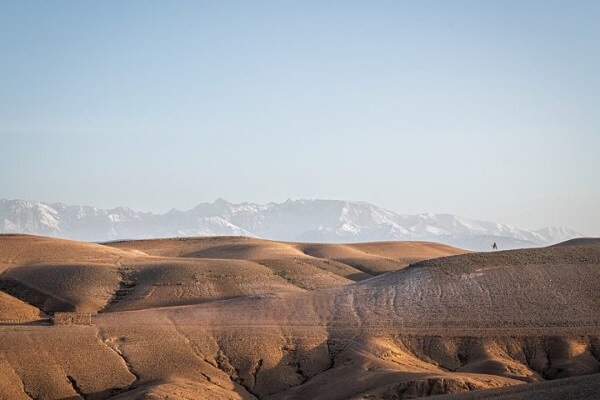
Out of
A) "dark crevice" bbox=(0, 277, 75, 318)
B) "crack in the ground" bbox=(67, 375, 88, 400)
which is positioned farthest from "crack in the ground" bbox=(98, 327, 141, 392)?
"dark crevice" bbox=(0, 277, 75, 318)

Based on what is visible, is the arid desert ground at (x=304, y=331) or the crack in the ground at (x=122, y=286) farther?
the crack in the ground at (x=122, y=286)

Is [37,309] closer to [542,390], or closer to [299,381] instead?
[299,381]

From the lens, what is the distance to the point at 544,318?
51594mm

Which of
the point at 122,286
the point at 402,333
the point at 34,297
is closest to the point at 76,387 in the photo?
the point at 402,333

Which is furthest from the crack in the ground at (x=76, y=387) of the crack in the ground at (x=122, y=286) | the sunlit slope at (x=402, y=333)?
the crack in the ground at (x=122, y=286)

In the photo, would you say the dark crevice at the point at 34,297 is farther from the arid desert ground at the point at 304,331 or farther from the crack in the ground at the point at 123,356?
the crack in the ground at the point at 123,356

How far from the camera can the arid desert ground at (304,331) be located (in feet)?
140

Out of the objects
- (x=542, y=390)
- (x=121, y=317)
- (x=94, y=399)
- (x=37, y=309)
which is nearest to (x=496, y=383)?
(x=542, y=390)

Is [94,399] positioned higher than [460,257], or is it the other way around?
[460,257]

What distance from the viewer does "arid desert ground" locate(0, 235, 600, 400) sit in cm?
4259

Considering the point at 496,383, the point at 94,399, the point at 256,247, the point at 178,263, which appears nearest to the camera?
the point at 496,383

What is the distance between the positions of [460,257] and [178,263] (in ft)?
80.1

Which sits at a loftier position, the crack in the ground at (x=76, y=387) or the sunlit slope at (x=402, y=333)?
the sunlit slope at (x=402, y=333)

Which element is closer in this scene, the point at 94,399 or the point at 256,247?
the point at 94,399
